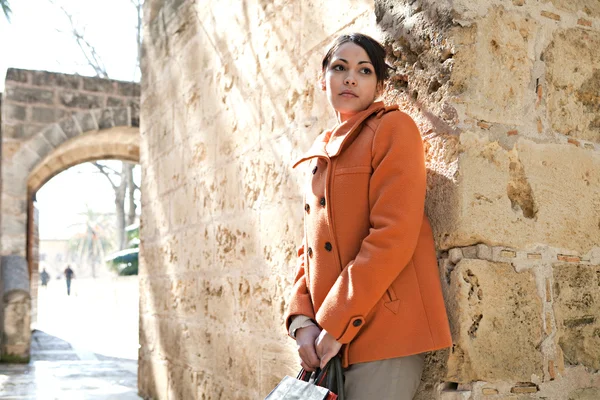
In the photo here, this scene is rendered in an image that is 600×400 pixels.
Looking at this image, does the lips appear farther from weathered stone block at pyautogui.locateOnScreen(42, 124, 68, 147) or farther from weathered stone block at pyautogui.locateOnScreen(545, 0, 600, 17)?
weathered stone block at pyautogui.locateOnScreen(42, 124, 68, 147)

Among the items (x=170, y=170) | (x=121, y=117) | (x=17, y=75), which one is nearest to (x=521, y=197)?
(x=170, y=170)

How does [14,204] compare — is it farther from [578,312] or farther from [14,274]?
[578,312]

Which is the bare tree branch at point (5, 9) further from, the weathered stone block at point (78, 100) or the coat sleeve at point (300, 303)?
the coat sleeve at point (300, 303)

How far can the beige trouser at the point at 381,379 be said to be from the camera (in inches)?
68.1

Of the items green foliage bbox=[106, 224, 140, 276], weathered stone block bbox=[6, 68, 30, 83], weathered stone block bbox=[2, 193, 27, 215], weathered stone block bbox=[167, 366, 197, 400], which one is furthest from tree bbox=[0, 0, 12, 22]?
green foliage bbox=[106, 224, 140, 276]

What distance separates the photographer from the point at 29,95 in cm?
947

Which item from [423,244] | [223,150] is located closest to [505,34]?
[423,244]

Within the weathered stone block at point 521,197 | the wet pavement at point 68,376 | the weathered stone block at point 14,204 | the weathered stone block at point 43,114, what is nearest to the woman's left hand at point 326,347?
the weathered stone block at point 521,197

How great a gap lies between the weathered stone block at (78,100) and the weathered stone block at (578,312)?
8.62 meters

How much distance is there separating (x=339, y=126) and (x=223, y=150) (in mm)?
1873

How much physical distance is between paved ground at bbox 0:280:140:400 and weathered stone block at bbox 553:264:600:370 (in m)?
4.08

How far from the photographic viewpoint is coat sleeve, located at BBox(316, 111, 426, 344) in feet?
5.49

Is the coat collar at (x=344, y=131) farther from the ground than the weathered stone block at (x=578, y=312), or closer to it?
farther from the ground

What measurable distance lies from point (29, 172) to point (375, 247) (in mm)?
8548
